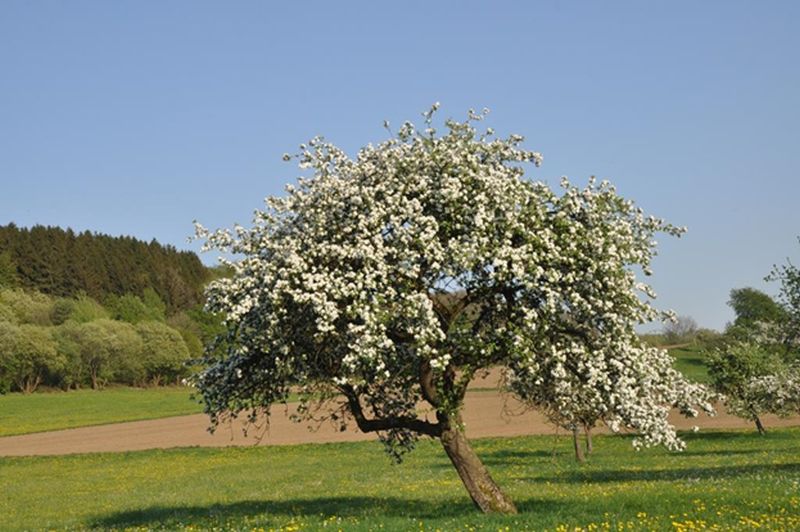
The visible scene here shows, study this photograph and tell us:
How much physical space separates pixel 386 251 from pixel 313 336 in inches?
101

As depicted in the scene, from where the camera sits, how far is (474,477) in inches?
886

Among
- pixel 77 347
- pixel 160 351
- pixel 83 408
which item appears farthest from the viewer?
pixel 160 351

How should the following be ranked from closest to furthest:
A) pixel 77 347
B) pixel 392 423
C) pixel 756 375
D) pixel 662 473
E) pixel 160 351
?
pixel 392 423 < pixel 662 473 < pixel 756 375 < pixel 77 347 < pixel 160 351

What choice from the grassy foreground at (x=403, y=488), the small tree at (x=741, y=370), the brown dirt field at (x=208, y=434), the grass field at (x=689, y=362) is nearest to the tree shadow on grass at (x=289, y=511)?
the grassy foreground at (x=403, y=488)

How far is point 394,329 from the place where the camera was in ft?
64.6

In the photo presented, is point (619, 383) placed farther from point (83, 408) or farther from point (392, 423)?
Result: point (83, 408)

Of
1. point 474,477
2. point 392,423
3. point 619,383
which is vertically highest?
point 619,383

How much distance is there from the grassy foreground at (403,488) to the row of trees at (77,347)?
8215 cm

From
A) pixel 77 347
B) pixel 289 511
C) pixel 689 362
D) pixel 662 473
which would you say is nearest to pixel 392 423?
pixel 289 511

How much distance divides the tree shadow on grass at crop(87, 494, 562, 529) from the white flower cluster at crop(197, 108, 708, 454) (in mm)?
4665

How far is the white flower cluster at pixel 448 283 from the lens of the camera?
62.2 feet

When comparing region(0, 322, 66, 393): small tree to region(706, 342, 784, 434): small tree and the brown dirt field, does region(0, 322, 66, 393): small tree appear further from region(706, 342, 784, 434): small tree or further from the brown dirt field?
region(706, 342, 784, 434): small tree

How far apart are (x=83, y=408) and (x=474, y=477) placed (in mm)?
111295

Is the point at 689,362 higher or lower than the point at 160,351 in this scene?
lower
